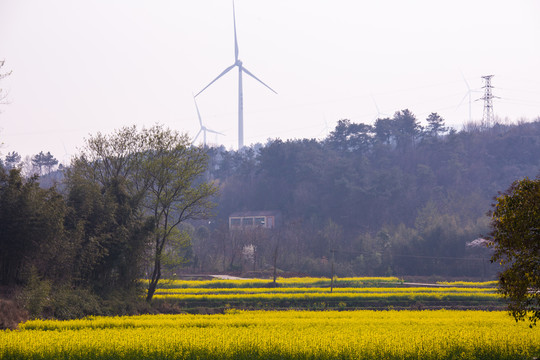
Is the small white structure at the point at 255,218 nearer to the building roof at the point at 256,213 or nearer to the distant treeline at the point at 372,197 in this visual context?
the building roof at the point at 256,213

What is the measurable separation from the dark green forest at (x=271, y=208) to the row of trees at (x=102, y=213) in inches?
3.4

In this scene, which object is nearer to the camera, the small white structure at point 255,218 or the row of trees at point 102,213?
the row of trees at point 102,213

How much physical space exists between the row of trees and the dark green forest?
86 millimetres

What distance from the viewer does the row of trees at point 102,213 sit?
33.4 m

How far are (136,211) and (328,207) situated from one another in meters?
82.4

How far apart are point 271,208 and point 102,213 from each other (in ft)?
303

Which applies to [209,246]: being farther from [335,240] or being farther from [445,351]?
[445,351]

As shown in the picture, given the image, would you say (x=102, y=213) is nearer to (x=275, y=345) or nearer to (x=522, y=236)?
(x=275, y=345)

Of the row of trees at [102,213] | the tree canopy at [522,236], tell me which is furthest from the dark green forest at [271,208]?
the tree canopy at [522,236]

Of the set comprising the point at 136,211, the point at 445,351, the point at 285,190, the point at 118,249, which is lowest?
the point at 445,351

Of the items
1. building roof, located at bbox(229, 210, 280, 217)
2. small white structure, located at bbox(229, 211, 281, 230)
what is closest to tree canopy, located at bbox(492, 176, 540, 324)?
small white structure, located at bbox(229, 211, 281, 230)

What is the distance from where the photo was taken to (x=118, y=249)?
40.3 meters

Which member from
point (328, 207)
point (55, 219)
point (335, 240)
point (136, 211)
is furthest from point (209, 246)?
point (55, 219)

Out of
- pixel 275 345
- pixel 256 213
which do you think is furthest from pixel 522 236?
pixel 256 213
